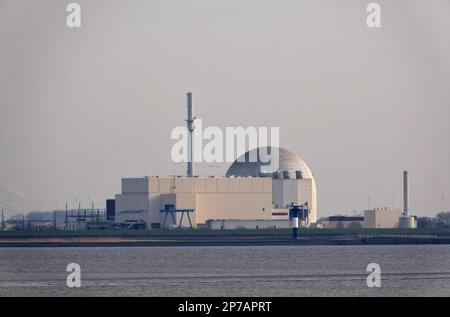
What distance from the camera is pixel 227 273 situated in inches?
4579

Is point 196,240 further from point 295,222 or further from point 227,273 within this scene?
point 227,273

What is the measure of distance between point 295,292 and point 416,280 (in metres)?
15.9

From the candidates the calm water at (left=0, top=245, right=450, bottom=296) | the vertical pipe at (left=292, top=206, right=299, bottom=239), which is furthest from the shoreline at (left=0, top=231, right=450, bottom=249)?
the calm water at (left=0, top=245, right=450, bottom=296)

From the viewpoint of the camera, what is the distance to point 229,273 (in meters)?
116

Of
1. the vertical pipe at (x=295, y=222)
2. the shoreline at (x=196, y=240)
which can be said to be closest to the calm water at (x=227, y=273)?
the shoreline at (x=196, y=240)

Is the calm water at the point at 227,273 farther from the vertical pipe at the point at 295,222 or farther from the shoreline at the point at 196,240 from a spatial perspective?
the vertical pipe at the point at 295,222

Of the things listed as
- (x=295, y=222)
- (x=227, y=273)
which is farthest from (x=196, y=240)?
(x=227, y=273)

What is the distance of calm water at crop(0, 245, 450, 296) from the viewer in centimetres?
9788

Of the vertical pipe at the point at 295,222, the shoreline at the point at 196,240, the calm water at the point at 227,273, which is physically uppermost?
the vertical pipe at the point at 295,222

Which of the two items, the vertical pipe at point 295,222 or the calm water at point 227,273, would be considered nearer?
the calm water at point 227,273

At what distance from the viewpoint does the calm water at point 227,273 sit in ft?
321

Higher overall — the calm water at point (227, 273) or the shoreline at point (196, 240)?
the shoreline at point (196, 240)

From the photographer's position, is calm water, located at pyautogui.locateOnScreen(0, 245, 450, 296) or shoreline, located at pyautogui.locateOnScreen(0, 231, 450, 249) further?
shoreline, located at pyautogui.locateOnScreen(0, 231, 450, 249)

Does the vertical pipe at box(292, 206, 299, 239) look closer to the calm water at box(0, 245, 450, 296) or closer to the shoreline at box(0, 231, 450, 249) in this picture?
the shoreline at box(0, 231, 450, 249)
